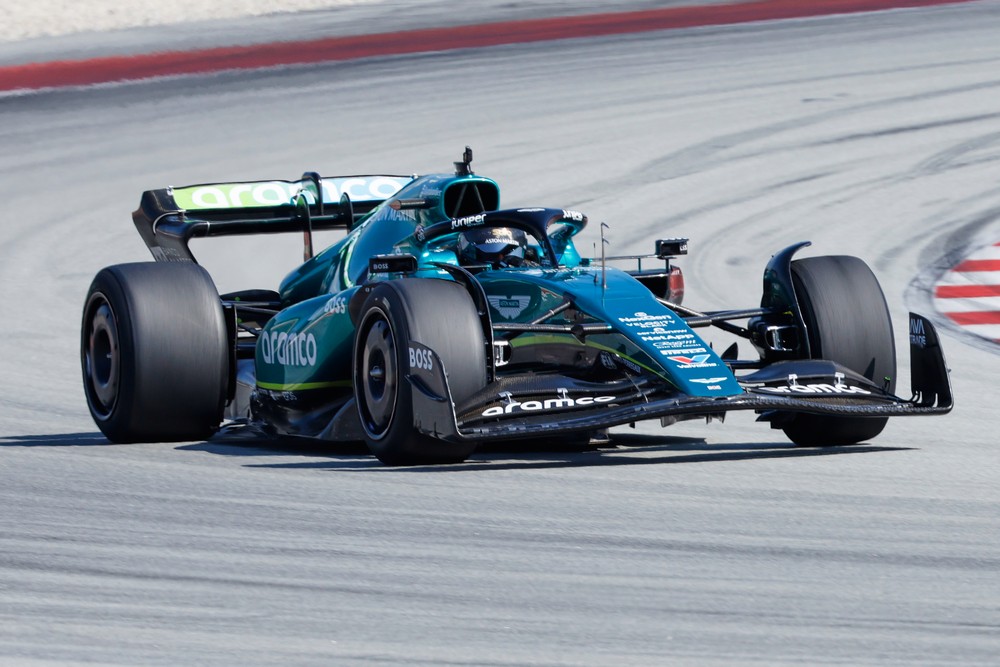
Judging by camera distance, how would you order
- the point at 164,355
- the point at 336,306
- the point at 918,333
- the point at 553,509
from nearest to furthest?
the point at 553,509 < the point at 918,333 < the point at 336,306 < the point at 164,355

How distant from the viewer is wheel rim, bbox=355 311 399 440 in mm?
7809

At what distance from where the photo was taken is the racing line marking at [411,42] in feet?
77.9

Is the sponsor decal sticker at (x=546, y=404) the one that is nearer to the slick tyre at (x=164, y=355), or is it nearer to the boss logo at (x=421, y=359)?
the boss logo at (x=421, y=359)

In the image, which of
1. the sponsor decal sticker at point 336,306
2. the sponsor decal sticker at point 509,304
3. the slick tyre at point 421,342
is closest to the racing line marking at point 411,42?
the sponsor decal sticker at point 336,306

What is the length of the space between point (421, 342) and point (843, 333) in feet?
7.09

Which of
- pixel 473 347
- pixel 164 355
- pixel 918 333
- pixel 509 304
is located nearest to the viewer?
pixel 473 347

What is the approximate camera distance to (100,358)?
938 cm

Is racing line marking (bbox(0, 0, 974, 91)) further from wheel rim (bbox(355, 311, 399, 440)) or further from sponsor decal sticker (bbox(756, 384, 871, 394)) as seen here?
sponsor decal sticker (bbox(756, 384, 871, 394))

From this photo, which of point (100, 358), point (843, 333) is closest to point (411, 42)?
point (100, 358)

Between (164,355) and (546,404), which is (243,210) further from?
(546,404)

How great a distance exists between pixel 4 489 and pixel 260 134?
13.6 metres

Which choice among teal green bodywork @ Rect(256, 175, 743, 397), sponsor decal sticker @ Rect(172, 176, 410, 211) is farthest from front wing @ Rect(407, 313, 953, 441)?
sponsor decal sticker @ Rect(172, 176, 410, 211)

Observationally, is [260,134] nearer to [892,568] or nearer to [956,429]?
[956,429]

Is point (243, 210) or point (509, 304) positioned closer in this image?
point (509, 304)
